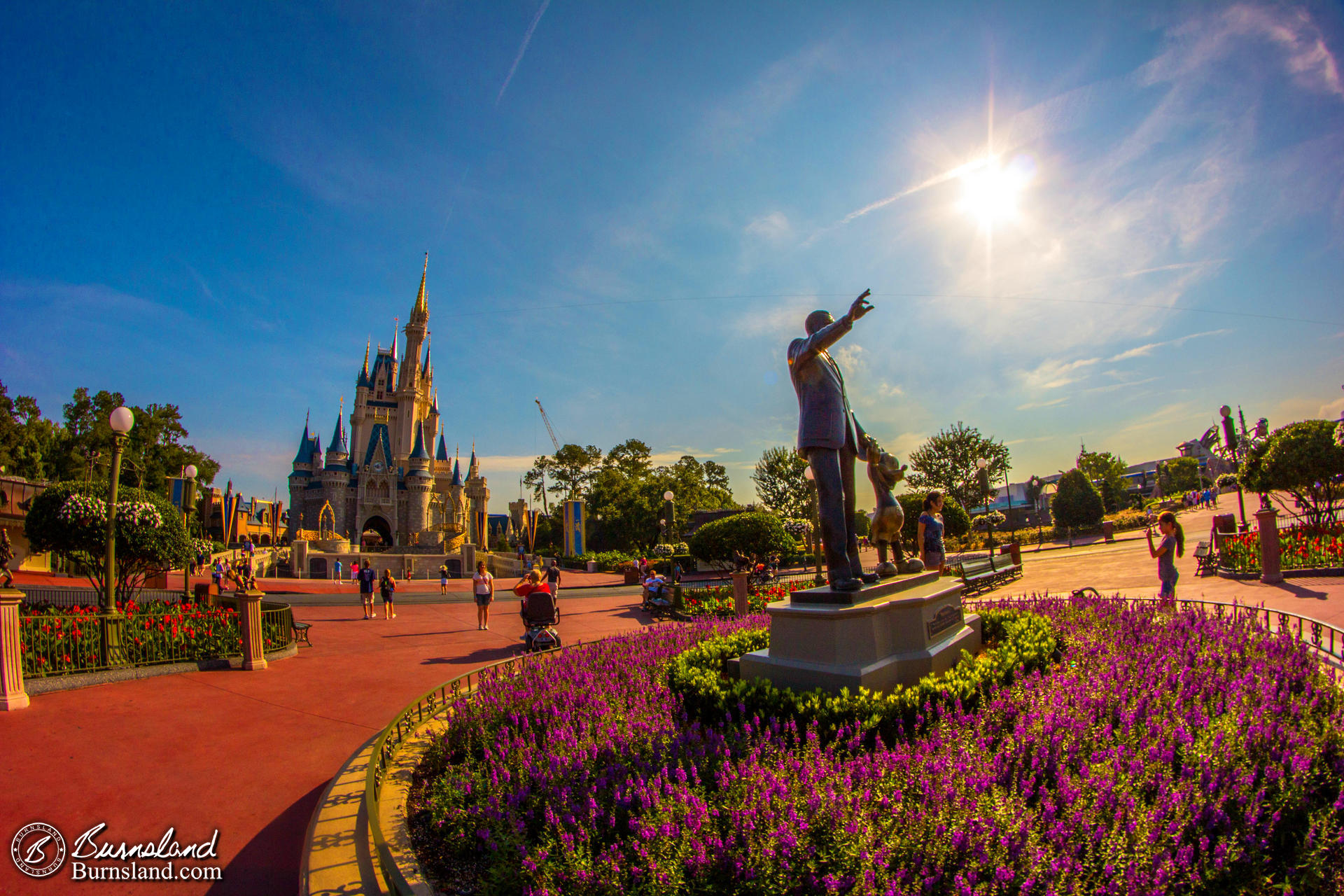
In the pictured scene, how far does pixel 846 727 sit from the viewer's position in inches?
144

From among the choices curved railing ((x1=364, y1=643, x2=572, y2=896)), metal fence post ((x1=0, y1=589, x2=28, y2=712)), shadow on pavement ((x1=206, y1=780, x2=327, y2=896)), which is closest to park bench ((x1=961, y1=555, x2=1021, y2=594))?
curved railing ((x1=364, y1=643, x2=572, y2=896))

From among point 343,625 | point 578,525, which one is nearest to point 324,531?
point 578,525

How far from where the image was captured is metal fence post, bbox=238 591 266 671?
9.11m

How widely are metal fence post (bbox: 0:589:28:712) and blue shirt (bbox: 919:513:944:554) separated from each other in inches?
443

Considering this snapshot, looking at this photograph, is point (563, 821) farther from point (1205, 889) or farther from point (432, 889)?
point (1205, 889)

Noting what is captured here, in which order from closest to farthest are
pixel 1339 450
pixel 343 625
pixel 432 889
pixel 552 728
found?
pixel 432 889
pixel 552 728
pixel 343 625
pixel 1339 450

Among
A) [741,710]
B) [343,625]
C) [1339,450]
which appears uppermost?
[1339,450]

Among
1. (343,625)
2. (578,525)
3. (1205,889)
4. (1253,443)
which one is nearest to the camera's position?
(1205,889)

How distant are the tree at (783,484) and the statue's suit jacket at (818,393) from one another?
3975 cm

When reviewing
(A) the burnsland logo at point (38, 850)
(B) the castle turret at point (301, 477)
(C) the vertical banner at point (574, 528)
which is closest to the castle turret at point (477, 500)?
(B) the castle turret at point (301, 477)

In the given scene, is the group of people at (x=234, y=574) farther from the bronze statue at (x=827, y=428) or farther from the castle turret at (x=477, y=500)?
the castle turret at (x=477, y=500)

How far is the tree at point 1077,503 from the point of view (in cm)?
3366

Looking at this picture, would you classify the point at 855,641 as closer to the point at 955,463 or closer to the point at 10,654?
the point at 10,654

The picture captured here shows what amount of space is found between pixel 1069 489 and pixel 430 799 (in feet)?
132
